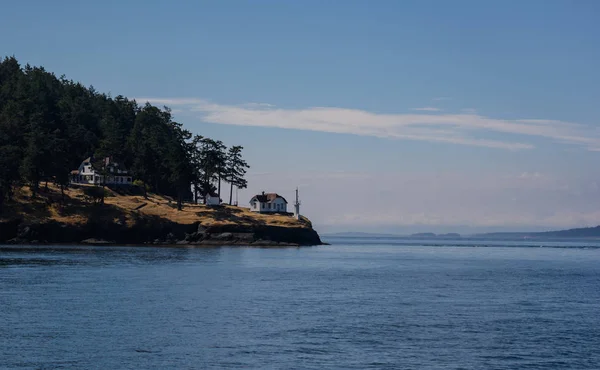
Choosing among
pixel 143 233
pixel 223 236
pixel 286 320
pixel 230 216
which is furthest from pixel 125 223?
pixel 286 320

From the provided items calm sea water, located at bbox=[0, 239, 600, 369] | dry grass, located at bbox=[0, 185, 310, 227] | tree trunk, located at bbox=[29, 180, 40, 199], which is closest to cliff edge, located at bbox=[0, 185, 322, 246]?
dry grass, located at bbox=[0, 185, 310, 227]

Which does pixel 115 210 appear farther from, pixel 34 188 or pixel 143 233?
pixel 34 188

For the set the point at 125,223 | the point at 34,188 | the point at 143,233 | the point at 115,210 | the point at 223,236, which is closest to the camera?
the point at 125,223

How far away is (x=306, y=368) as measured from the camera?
41406 mm

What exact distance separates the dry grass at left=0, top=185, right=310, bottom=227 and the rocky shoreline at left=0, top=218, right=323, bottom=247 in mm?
1518

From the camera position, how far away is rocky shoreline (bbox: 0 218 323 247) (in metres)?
166

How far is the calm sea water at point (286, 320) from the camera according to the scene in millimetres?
44031

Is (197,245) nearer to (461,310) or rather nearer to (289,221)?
(289,221)

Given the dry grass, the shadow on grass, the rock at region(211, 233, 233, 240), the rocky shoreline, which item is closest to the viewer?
the rocky shoreline

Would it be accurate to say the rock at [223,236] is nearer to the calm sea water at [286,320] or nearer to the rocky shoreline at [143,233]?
the rocky shoreline at [143,233]

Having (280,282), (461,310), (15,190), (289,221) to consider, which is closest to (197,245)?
(289,221)

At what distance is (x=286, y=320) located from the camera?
58.1 metres

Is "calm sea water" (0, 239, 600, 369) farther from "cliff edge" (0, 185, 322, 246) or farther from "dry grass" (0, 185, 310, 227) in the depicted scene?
"dry grass" (0, 185, 310, 227)

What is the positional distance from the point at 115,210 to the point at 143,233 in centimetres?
887
